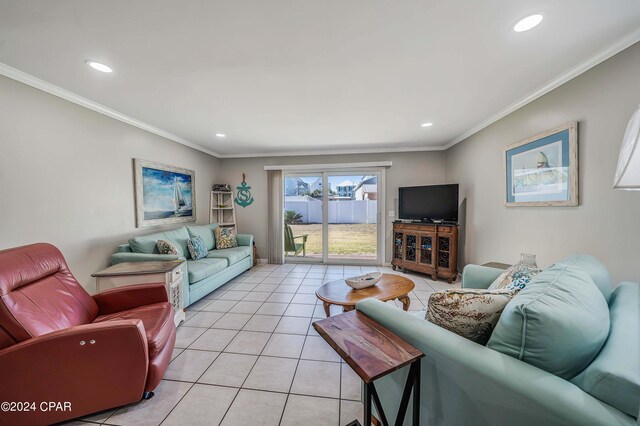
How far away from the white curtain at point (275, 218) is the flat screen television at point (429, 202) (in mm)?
2420

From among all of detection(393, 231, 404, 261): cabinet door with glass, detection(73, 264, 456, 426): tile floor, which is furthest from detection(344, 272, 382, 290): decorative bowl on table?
detection(393, 231, 404, 261): cabinet door with glass

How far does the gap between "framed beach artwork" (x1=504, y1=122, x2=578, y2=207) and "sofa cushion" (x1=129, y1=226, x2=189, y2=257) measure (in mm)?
4222

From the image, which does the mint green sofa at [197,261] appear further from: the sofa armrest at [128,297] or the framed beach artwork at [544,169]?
the framed beach artwork at [544,169]

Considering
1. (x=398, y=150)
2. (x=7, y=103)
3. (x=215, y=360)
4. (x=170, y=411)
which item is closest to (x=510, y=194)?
(x=398, y=150)

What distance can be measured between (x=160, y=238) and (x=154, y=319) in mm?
1709

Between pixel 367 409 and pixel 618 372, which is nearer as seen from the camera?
pixel 618 372

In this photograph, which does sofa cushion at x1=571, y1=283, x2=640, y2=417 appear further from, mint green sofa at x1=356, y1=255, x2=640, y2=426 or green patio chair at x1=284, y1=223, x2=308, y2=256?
green patio chair at x1=284, y1=223, x2=308, y2=256

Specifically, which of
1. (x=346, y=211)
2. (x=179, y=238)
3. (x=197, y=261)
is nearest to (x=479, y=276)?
(x=346, y=211)

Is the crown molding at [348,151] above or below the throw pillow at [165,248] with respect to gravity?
above

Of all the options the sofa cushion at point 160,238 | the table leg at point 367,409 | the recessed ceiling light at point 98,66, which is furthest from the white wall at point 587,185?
the sofa cushion at point 160,238

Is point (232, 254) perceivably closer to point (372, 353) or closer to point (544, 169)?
point (372, 353)

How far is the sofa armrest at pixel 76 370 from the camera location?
4.01ft

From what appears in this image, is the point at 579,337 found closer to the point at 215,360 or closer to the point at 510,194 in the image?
the point at 215,360

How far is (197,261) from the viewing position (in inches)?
130
